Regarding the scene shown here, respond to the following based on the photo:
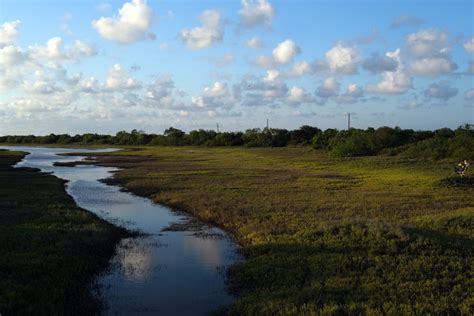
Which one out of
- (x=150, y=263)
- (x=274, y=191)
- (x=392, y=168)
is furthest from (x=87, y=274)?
(x=392, y=168)

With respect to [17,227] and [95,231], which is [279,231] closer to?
[95,231]

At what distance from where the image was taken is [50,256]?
15.7m

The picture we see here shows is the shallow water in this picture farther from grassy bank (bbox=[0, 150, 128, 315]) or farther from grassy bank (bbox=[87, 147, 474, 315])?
grassy bank (bbox=[87, 147, 474, 315])

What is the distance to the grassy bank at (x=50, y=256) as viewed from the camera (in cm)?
1221

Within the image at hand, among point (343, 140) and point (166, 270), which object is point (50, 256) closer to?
point (166, 270)

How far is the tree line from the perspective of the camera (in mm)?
66125

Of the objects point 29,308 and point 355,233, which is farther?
point 355,233

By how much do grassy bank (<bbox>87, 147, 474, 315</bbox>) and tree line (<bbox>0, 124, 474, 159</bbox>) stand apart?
3287cm

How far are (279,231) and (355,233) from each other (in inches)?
140

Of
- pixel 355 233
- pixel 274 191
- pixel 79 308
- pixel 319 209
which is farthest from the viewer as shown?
pixel 274 191

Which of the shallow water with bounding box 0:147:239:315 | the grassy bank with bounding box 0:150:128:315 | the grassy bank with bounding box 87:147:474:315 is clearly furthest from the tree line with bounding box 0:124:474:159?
the grassy bank with bounding box 0:150:128:315

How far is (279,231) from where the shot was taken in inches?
803

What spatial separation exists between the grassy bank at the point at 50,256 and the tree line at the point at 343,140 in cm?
5235

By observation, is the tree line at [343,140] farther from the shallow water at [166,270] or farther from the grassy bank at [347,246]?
the shallow water at [166,270]
